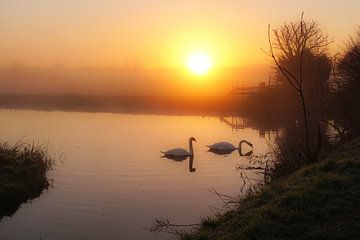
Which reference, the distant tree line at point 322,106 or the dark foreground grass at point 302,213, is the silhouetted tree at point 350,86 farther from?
the dark foreground grass at point 302,213

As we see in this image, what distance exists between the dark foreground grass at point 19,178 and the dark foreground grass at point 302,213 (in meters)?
7.29

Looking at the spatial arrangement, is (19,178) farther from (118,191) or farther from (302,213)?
(302,213)

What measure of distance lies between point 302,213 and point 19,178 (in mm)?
10966

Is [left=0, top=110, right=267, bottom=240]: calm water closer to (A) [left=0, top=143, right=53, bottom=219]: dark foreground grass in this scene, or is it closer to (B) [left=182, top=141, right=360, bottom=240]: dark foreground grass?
(A) [left=0, top=143, right=53, bottom=219]: dark foreground grass

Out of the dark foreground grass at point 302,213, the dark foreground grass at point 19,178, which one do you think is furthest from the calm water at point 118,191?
the dark foreground grass at point 302,213

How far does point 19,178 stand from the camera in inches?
653

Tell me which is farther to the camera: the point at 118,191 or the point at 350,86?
the point at 350,86

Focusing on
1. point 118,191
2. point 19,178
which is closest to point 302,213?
point 118,191

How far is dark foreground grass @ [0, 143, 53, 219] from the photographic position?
48.4ft

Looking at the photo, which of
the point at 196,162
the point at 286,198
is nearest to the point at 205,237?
the point at 286,198

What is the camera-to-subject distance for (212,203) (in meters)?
14.8

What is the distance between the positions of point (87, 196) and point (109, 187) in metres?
1.55

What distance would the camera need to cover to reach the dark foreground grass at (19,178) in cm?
1477

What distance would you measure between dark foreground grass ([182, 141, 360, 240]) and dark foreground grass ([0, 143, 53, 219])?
7288 mm
